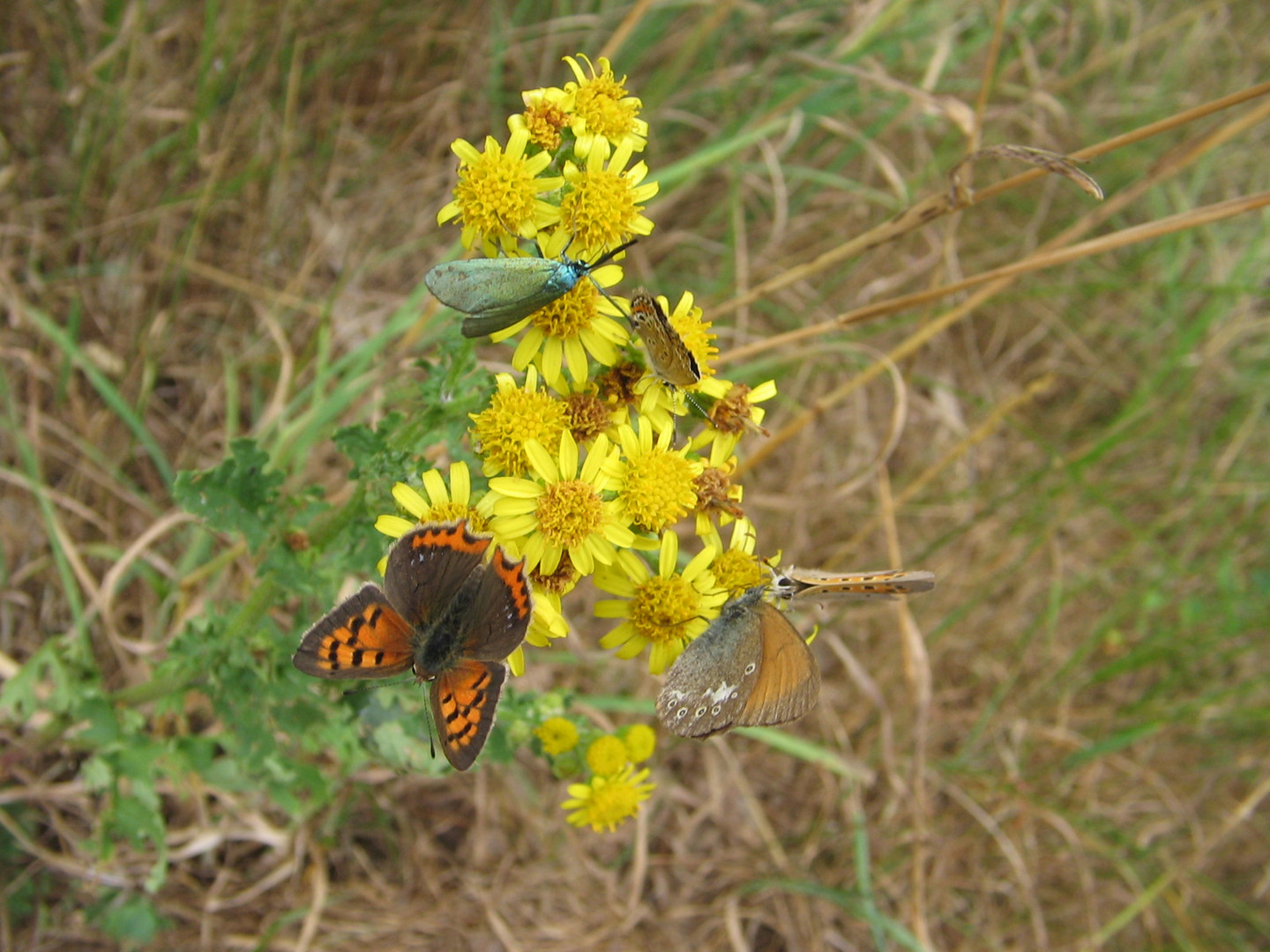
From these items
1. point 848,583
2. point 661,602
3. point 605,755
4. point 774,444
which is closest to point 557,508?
point 661,602

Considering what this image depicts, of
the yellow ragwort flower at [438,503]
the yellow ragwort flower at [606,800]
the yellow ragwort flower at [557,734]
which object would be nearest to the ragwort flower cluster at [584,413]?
the yellow ragwort flower at [438,503]

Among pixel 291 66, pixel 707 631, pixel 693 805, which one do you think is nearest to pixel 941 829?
pixel 693 805

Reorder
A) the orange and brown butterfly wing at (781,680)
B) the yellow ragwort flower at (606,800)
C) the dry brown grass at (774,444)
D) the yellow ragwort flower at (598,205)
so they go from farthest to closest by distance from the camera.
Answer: the dry brown grass at (774,444), the yellow ragwort flower at (606,800), the yellow ragwort flower at (598,205), the orange and brown butterfly wing at (781,680)

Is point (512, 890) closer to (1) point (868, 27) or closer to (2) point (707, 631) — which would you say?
(2) point (707, 631)

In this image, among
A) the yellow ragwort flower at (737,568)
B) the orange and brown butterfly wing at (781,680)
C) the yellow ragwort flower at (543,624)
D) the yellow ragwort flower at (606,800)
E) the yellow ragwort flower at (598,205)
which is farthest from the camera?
the yellow ragwort flower at (606,800)

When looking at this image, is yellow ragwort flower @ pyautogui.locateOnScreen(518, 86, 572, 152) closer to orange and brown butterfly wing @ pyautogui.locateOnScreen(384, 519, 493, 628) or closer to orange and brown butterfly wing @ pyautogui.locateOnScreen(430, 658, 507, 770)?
orange and brown butterfly wing @ pyautogui.locateOnScreen(384, 519, 493, 628)

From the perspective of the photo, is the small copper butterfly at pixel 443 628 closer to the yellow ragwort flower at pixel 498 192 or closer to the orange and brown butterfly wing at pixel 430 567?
the orange and brown butterfly wing at pixel 430 567

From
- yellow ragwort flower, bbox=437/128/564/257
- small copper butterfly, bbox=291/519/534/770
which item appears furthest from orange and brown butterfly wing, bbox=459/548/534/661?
yellow ragwort flower, bbox=437/128/564/257

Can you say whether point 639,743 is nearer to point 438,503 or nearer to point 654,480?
point 654,480
